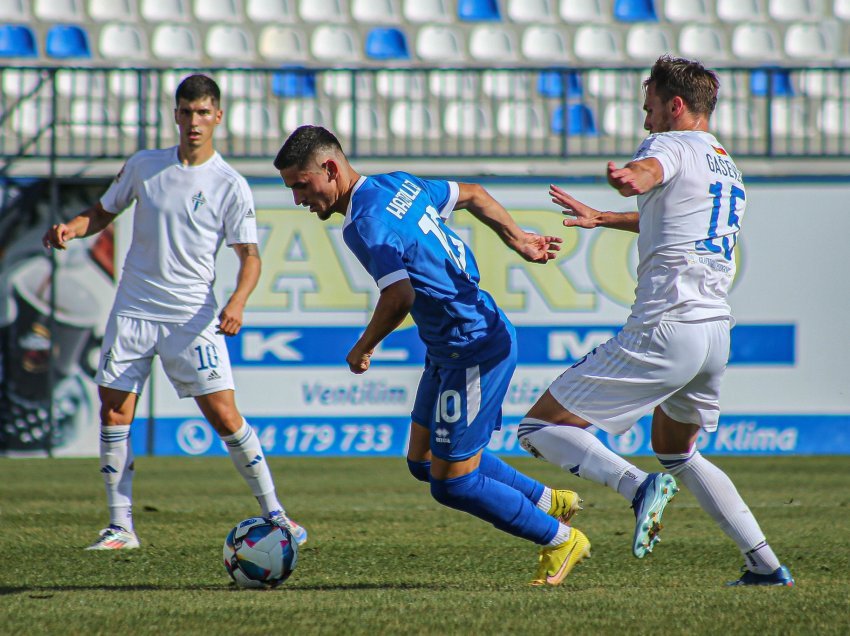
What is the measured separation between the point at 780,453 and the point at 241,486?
5392 millimetres

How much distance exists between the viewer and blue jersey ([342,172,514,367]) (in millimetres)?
4328

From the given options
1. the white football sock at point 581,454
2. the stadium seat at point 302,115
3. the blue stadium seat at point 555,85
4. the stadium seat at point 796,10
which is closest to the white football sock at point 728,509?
the white football sock at point 581,454

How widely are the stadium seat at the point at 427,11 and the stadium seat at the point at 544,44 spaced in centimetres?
104

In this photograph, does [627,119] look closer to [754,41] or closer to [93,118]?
[754,41]

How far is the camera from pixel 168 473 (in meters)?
10.3

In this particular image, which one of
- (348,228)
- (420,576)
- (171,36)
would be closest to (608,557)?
(420,576)

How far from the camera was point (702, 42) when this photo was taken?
641 inches

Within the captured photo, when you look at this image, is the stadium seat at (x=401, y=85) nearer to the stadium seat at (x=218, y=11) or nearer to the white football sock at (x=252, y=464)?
the stadium seat at (x=218, y=11)

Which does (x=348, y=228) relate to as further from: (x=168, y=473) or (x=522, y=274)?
(x=522, y=274)

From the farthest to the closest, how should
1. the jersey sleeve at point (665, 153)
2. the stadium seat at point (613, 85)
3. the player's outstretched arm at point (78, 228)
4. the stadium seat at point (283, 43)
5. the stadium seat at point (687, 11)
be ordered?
1. the stadium seat at point (687, 11)
2. the stadium seat at point (283, 43)
3. the stadium seat at point (613, 85)
4. the player's outstretched arm at point (78, 228)
5. the jersey sleeve at point (665, 153)

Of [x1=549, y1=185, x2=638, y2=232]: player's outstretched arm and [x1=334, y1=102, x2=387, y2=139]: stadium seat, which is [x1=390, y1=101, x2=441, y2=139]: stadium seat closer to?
[x1=334, y1=102, x2=387, y2=139]: stadium seat

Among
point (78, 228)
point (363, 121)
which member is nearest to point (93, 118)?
point (363, 121)

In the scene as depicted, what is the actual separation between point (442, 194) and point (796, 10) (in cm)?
1313

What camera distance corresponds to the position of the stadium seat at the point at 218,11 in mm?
15789
